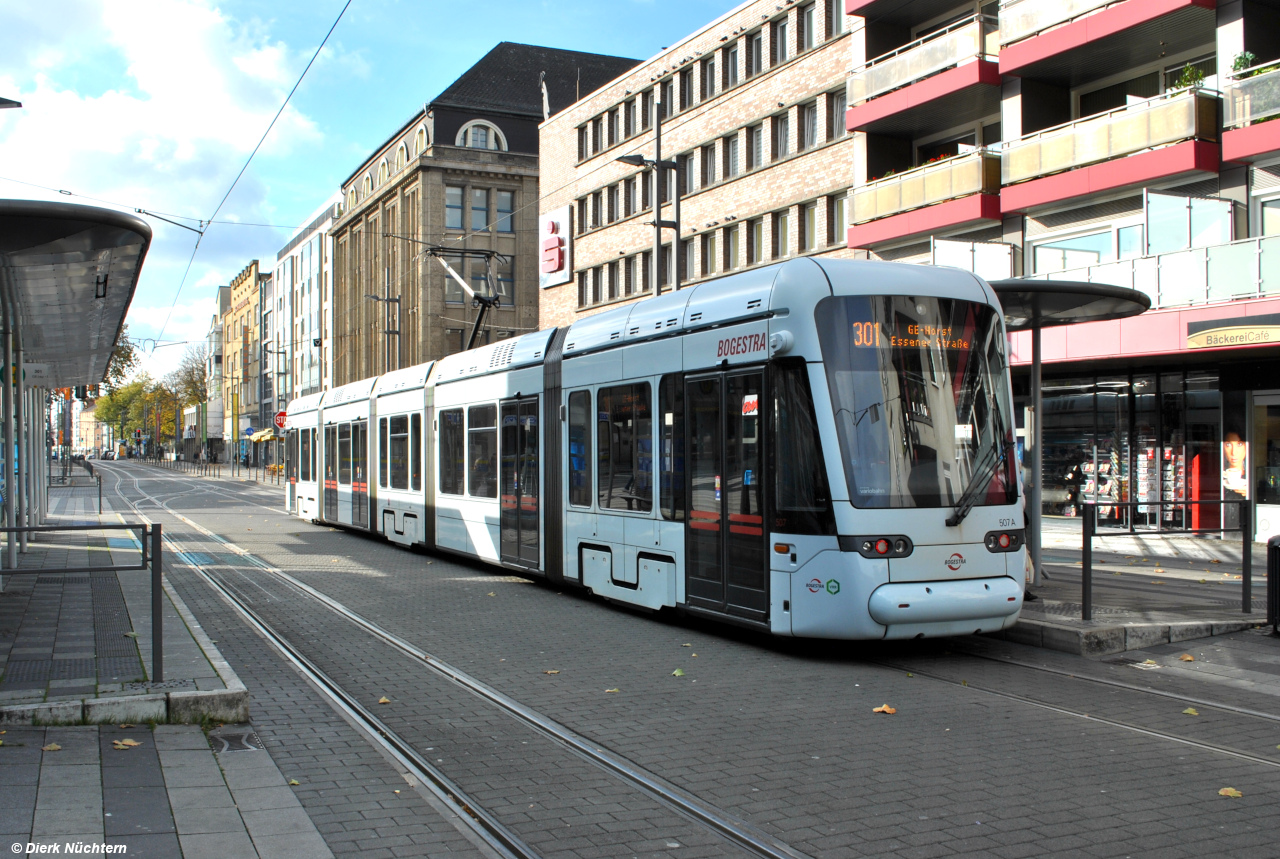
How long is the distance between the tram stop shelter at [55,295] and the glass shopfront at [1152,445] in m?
16.7

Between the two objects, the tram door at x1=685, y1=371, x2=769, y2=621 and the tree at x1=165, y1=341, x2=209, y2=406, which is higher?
the tree at x1=165, y1=341, x2=209, y2=406

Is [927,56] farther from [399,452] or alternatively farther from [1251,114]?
[399,452]

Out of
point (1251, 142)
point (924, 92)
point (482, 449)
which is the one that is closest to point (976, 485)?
point (482, 449)

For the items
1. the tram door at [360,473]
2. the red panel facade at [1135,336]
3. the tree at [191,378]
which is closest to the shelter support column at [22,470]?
the tram door at [360,473]

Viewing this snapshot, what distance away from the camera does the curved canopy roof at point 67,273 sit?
23.1 feet

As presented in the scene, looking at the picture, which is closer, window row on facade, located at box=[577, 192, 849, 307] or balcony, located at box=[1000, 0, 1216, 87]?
balcony, located at box=[1000, 0, 1216, 87]

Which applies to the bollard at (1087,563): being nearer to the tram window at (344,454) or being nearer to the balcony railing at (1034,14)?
the balcony railing at (1034,14)

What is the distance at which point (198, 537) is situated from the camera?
23.2 m

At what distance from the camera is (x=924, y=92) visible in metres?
26.1

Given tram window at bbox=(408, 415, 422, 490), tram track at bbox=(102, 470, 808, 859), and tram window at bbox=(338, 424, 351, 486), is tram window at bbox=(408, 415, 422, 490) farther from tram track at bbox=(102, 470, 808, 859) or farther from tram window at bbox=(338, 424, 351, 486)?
tram track at bbox=(102, 470, 808, 859)

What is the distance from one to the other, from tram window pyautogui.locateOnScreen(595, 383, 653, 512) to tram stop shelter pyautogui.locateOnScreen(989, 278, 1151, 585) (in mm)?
3575

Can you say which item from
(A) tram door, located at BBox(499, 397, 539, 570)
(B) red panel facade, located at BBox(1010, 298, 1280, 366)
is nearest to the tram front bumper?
(A) tram door, located at BBox(499, 397, 539, 570)

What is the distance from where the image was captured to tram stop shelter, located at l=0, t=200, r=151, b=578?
712 cm

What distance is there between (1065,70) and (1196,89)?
4191 mm
